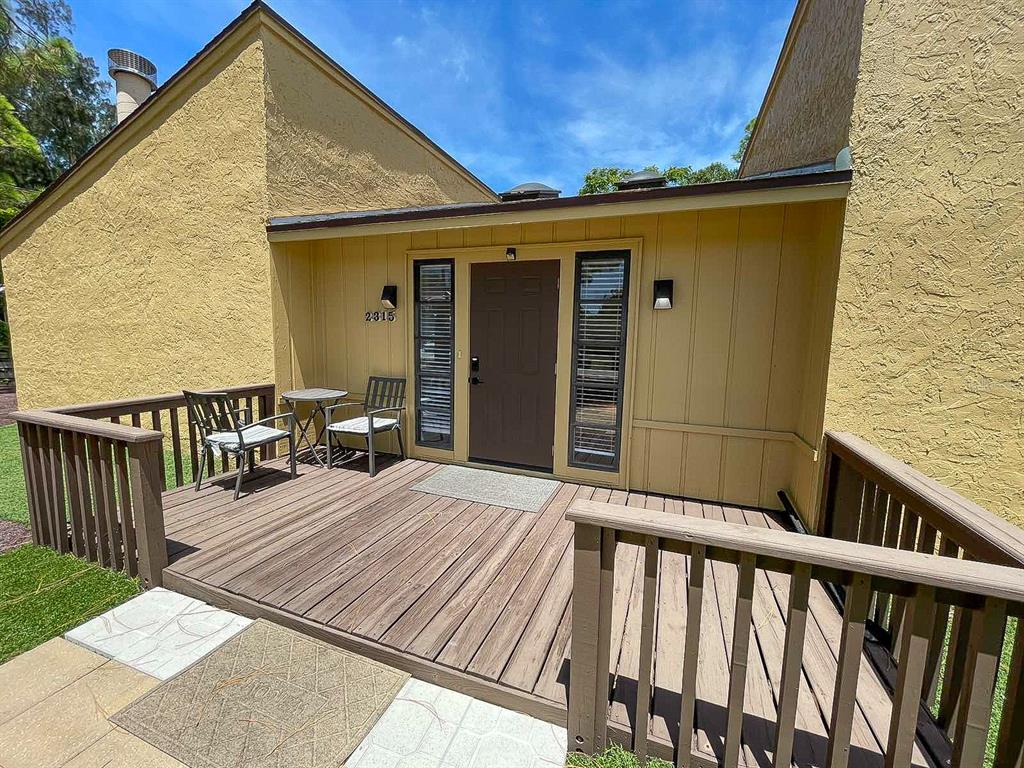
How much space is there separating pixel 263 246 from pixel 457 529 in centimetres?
350

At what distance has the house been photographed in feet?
4.90

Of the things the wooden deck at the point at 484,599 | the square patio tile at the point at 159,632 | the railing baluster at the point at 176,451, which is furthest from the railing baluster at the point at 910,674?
the railing baluster at the point at 176,451

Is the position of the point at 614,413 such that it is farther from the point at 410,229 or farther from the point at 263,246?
the point at 263,246

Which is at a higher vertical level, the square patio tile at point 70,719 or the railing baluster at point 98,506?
the railing baluster at point 98,506

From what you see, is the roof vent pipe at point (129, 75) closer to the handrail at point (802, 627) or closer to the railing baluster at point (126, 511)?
the railing baluster at point (126, 511)

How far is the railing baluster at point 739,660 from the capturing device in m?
1.31

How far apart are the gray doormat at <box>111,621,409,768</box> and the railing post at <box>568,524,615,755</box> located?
2.58 feet

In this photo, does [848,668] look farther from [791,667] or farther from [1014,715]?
[1014,715]

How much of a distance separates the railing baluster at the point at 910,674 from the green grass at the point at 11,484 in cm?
526

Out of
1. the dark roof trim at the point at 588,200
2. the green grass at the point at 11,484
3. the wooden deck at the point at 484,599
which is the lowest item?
the green grass at the point at 11,484

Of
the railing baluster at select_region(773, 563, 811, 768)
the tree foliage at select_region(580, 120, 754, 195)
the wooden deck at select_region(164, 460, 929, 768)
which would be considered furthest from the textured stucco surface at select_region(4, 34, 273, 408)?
the tree foliage at select_region(580, 120, 754, 195)

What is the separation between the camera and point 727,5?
18.8 feet

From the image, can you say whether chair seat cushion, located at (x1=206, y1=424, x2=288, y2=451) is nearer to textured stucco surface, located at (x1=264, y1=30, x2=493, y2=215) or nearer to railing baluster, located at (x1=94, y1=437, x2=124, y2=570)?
railing baluster, located at (x1=94, y1=437, x2=124, y2=570)

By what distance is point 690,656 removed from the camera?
1.40m
